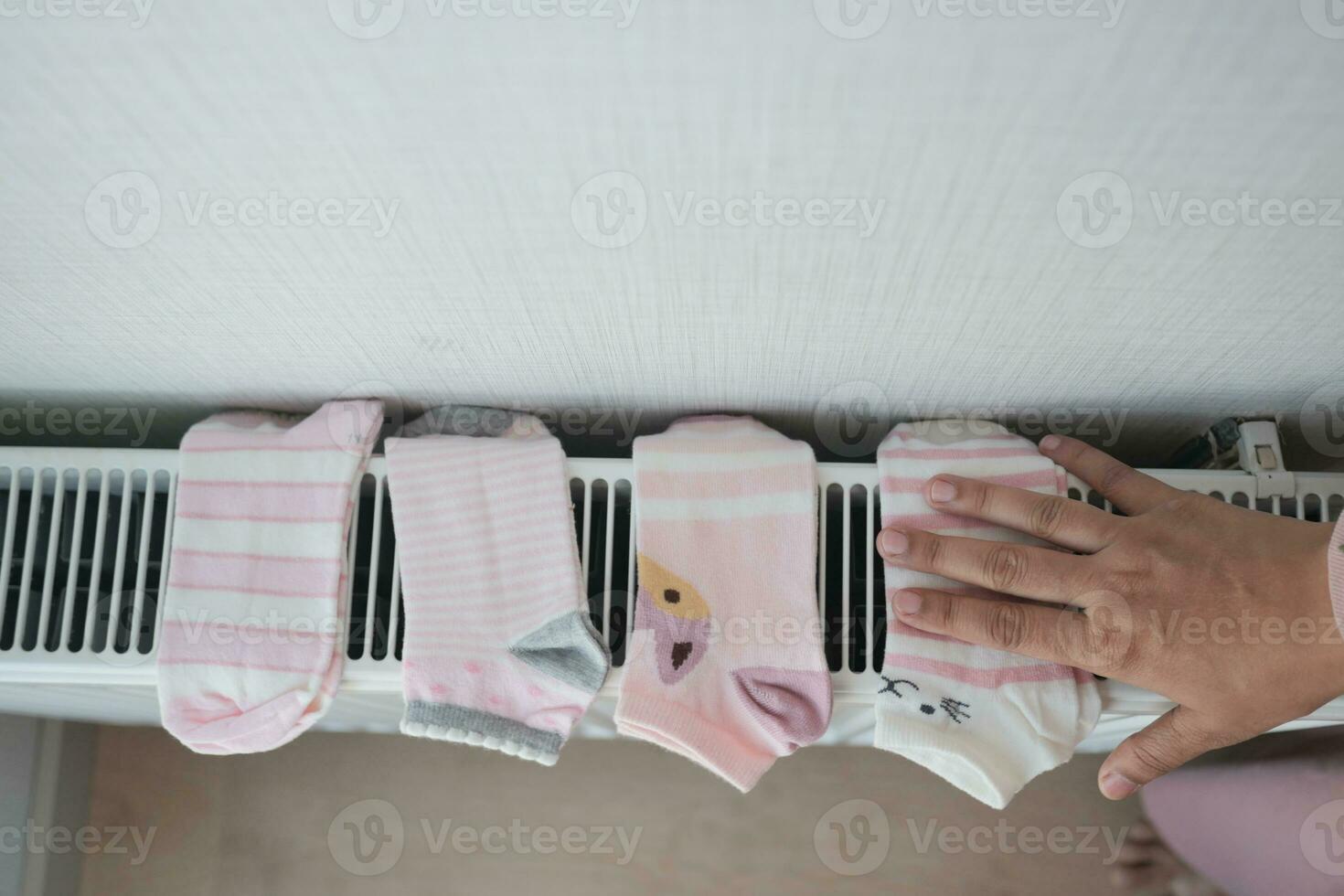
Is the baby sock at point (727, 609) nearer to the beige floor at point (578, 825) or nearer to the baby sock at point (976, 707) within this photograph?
the baby sock at point (976, 707)

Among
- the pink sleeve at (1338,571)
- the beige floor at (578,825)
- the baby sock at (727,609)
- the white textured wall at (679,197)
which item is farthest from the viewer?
the beige floor at (578,825)

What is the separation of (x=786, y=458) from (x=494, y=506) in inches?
8.9

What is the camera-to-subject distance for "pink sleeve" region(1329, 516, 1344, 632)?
25.0 inches

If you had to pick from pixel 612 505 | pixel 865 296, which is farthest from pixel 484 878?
pixel 865 296

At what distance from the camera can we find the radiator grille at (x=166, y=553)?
2.53 feet

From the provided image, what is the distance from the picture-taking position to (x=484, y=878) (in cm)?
102

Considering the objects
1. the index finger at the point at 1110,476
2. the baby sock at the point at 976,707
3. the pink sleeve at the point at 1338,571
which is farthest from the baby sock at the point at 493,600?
the pink sleeve at the point at 1338,571

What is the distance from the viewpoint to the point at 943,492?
75cm

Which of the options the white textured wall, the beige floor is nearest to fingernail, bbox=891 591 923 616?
the white textured wall

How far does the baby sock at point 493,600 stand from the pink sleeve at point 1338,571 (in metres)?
0.49

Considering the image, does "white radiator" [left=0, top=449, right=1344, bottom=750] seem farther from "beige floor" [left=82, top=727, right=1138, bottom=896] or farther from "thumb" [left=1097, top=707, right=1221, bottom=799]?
"beige floor" [left=82, top=727, right=1138, bottom=896]

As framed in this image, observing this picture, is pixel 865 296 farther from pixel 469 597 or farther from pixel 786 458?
pixel 469 597

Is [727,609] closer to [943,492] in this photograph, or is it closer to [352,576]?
[943,492]

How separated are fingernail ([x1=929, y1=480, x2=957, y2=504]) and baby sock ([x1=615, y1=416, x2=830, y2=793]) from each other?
3.5 inches
